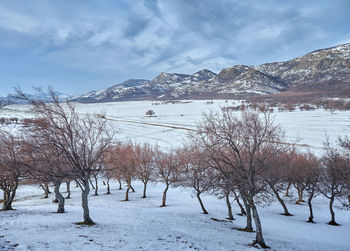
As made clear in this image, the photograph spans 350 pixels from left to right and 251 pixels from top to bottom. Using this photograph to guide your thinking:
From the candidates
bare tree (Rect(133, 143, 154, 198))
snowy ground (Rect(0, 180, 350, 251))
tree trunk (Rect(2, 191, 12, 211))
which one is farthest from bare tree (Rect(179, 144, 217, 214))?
tree trunk (Rect(2, 191, 12, 211))

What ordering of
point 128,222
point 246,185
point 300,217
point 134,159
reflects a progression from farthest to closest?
point 134,159 < point 300,217 < point 128,222 < point 246,185

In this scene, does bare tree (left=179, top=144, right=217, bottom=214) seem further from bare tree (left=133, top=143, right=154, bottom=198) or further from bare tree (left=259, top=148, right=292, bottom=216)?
bare tree (left=133, top=143, right=154, bottom=198)

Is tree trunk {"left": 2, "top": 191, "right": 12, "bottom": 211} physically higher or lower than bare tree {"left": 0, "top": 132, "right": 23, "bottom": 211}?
lower

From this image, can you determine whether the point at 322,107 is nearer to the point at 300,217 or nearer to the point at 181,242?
the point at 300,217

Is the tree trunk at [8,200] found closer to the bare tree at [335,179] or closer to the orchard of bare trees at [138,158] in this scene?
the orchard of bare trees at [138,158]

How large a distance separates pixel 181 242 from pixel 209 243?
6.96ft

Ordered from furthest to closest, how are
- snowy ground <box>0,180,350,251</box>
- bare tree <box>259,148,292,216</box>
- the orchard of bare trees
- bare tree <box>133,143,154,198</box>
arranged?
bare tree <box>133,143,154,198</box>, bare tree <box>259,148,292,216</box>, the orchard of bare trees, snowy ground <box>0,180,350,251</box>

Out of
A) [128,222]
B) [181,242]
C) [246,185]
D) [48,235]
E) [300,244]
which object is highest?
Answer: [246,185]

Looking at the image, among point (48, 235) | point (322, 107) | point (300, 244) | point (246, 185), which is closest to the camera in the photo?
point (48, 235)

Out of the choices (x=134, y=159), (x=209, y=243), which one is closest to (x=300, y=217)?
(x=209, y=243)

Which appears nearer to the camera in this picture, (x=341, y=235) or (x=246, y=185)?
(x=246, y=185)

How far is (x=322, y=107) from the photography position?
138m

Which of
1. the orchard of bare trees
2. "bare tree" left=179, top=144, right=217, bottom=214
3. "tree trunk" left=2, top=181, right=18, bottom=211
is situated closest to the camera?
the orchard of bare trees

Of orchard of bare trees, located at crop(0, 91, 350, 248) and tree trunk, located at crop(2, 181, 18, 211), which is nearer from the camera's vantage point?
orchard of bare trees, located at crop(0, 91, 350, 248)
